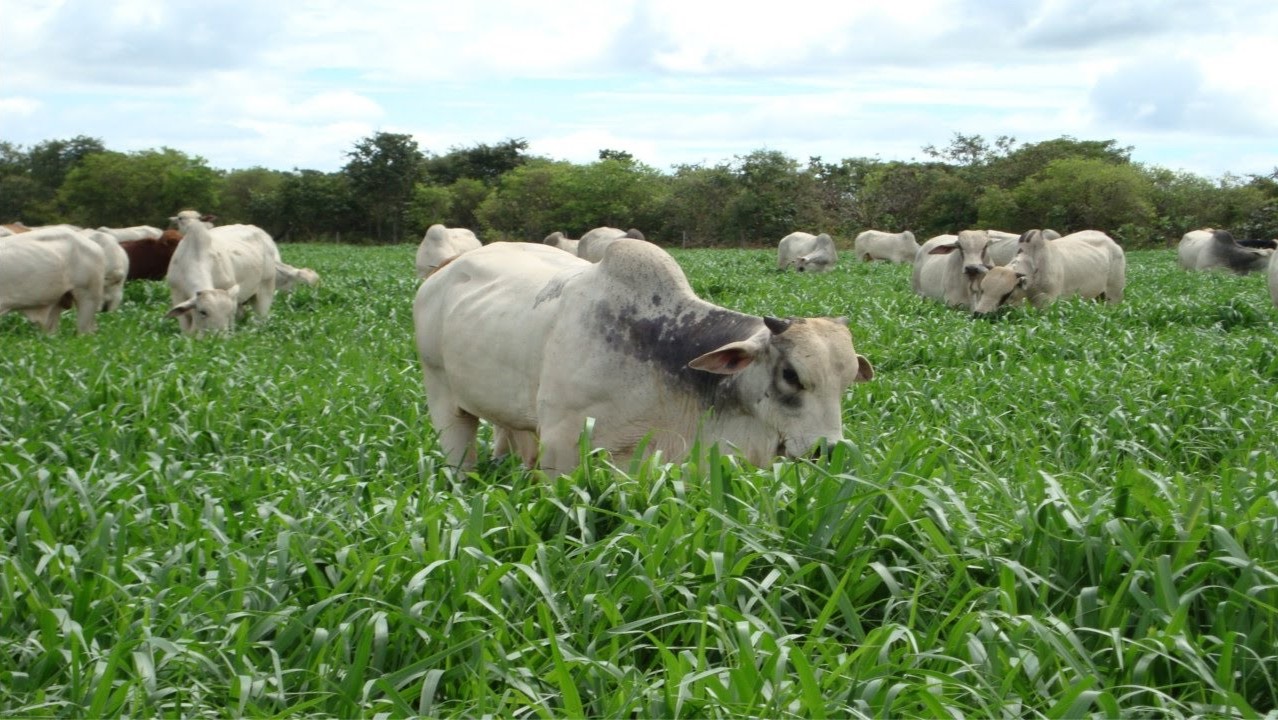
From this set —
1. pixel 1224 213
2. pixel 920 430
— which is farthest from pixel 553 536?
pixel 1224 213

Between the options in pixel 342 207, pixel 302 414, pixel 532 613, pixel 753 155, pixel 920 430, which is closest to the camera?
pixel 532 613

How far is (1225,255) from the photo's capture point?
25812mm

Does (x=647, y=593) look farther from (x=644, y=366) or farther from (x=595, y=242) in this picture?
(x=595, y=242)

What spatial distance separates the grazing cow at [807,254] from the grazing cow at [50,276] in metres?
17.7

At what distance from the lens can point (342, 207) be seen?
184 feet

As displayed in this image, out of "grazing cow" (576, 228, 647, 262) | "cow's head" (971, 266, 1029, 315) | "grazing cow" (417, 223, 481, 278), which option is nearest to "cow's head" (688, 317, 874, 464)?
"cow's head" (971, 266, 1029, 315)

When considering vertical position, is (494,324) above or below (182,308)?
above

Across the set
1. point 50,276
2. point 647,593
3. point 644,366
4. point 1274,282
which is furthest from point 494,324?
point 1274,282

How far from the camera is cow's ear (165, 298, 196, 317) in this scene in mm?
11948

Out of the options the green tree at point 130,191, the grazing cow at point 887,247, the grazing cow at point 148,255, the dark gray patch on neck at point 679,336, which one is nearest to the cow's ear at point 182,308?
the grazing cow at point 148,255

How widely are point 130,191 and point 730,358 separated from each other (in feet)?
202

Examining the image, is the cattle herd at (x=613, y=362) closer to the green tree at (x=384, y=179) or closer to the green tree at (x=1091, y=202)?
the green tree at (x=1091, y=202)

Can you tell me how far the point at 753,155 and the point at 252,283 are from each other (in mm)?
37491

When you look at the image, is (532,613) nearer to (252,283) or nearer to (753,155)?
(252,283)
